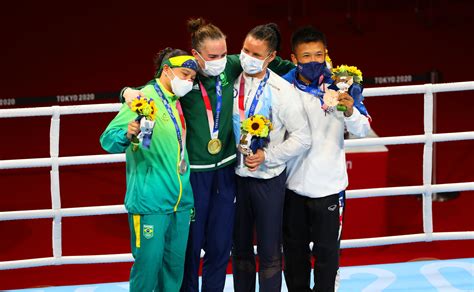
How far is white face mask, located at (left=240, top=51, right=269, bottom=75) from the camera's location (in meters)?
5.55

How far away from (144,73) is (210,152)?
6686 mm

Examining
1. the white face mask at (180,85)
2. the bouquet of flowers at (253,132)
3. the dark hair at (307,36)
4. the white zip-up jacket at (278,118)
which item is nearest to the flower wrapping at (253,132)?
the bouquet of flowers at (253,132)

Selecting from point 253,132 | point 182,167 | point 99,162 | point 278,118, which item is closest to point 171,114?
point 182,167

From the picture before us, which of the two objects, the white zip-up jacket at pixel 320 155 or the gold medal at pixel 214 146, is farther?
the white zip-up jacket at pixel 320 155

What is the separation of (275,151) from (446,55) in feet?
24.8

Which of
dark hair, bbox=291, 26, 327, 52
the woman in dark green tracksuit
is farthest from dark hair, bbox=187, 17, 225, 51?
dark hair, bbox=291, 26, 327, 52

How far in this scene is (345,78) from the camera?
18.3 feet

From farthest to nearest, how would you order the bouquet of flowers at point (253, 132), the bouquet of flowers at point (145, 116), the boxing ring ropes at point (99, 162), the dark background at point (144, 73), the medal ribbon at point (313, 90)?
1. the dark background at point (144, 73)
2. the boxing ring ropes at point (99, 162)
3. the medal ribbon at point (313, 90)
4. the bouquet of flowers at point (253, 132)
5. the bouquet of flowers at point (145, 116)

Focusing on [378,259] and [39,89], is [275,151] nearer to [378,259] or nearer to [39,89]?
[378,259]

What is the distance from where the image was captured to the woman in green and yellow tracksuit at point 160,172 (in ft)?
17.7

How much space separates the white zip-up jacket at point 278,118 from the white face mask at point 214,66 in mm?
211

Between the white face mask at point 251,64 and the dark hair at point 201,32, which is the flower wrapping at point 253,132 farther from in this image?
the dark hair at point 201,32

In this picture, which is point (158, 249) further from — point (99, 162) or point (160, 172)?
point (99, 162)

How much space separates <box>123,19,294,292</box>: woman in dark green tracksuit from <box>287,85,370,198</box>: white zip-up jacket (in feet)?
1.39
